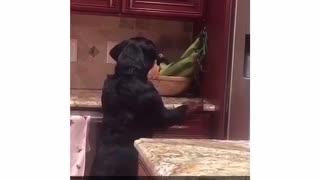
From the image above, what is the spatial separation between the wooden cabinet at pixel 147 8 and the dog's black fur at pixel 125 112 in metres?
0.21

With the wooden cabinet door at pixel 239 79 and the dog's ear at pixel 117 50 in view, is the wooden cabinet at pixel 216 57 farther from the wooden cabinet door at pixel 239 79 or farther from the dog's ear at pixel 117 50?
the dog's ear at pixel 117 50

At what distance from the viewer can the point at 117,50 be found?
1283 millimetres

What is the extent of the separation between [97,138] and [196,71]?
1.26 ft

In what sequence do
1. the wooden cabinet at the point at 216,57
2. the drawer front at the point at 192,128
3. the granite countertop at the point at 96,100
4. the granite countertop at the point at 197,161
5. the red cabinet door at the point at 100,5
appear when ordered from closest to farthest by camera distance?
the granite countertop at the point at 197,161 → the granite countertop at the point at 96,100 → the wooden cabinet at the point at 216,57 → the drawer front at the point at 192,128 → the red cabinet door at the point at 100,5

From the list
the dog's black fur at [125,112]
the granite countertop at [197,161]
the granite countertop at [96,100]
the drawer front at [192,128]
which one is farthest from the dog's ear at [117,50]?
the granite countertop at [197,161]

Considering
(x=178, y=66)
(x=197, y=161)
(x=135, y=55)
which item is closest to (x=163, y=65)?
(x=178, y=66)

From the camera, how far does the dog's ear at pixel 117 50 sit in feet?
4.14

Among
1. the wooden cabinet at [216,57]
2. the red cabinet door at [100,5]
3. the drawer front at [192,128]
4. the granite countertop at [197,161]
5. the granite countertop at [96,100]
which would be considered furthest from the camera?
the red cabinet door at [100,5]
